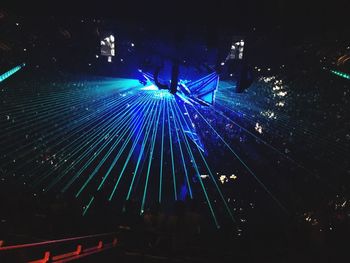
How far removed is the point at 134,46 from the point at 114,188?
3.95 metres

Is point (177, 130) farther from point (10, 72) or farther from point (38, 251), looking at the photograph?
point (38, 251)

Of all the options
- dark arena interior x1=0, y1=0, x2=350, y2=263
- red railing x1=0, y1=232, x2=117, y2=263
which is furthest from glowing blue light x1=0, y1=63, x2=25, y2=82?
red railing x1=0, y1=232, x2=117, y2=263

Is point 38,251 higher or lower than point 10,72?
lower

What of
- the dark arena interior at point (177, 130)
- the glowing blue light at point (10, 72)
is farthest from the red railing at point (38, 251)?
the glowing blue light at point (10, 72)

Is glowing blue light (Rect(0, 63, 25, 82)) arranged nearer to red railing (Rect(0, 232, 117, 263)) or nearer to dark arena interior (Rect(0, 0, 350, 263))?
dark arena interior (Rect(0, 0, 350, 263))

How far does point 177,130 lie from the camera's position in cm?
975

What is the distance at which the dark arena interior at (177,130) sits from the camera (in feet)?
13.5

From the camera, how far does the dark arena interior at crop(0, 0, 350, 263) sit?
13.5 feet

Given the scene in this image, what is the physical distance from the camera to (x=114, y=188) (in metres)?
7.98

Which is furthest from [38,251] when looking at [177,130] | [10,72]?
[177,130]

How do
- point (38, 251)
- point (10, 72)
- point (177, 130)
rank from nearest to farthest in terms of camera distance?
point (38, 251) < point (10, 72) < point (177, 130)

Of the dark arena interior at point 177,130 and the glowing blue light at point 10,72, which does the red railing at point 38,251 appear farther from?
the glowing blue light at point 10,72

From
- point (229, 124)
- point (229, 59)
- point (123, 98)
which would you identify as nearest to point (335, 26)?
point (229, 59)

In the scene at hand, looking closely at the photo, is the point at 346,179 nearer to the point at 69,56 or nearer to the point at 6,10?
the point at 69,56
